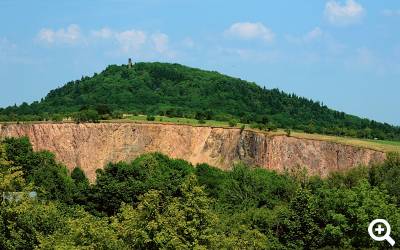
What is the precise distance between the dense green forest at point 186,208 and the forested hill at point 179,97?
52.5m

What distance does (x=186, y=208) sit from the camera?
3041 centimetres

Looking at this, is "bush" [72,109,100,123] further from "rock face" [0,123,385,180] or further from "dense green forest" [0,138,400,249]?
"dense green forest" [0,138,400,249]

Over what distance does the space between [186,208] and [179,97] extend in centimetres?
12056

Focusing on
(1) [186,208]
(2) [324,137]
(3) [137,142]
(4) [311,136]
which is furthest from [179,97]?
(1) [186,208]

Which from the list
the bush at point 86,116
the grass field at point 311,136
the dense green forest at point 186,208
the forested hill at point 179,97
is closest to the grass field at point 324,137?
the grass field at point 311,136

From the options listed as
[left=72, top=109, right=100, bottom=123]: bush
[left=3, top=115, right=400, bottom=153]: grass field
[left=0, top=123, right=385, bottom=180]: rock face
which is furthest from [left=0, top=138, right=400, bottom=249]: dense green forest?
[left=72, top=109, right=100, bottom=123]: bush

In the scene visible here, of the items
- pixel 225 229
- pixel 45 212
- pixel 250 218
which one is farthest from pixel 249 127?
pixel 45 212

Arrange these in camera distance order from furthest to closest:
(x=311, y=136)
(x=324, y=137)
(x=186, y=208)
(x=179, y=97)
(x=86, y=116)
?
(x=179, y=97) < (x=86, y=116) < (x=311, y=136) < (x=324, y=137) < (x=186, y=208)

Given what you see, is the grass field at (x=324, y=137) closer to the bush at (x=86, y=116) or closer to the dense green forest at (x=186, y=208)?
the bush at (x=86, y=116)

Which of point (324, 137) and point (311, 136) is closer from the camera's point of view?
point (324, 137)

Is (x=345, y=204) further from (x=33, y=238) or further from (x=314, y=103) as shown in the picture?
(x=314, y=103)

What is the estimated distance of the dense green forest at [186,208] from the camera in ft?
99.7

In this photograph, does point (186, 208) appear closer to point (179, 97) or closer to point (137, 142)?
point (137, 142)

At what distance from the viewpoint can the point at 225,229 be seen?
42.9 metres
